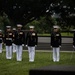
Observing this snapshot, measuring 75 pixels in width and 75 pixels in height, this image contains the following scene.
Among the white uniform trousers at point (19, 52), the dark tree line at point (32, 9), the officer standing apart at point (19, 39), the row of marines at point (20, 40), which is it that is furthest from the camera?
the dark tree line at point (32, 9)

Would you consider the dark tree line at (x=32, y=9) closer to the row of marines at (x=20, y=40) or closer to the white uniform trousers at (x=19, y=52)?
the row of marines at (x=20, y=40)

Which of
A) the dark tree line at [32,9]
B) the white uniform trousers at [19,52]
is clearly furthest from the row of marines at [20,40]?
the dark tree line at [32,9]

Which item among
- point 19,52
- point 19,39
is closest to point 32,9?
point 19,52

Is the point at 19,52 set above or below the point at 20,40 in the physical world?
below

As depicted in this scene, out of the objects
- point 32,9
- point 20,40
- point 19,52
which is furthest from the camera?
point 32,9

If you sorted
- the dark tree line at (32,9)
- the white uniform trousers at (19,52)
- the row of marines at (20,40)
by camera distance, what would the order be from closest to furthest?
the row of marines at (20,40) < the white uniform trousers at (19,52) < the dark tree line at (32,9)

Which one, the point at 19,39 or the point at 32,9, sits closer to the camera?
the point at 19,39

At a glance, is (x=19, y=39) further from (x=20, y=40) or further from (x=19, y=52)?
(x=19, y=52)

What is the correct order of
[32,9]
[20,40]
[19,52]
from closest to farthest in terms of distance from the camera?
[20,40] → [19,52] → [32,9]

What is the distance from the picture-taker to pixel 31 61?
67.7ft

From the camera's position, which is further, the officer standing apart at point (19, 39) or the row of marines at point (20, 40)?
the officer standing apart at point (19, 39)

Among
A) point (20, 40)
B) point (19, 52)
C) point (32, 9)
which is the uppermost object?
point (32, 9)

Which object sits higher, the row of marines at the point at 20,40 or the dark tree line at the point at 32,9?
the dark tree line at the point at 32,9

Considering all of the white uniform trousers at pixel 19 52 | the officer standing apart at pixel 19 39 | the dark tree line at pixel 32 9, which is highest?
the dark tree line at pixel 32 9
